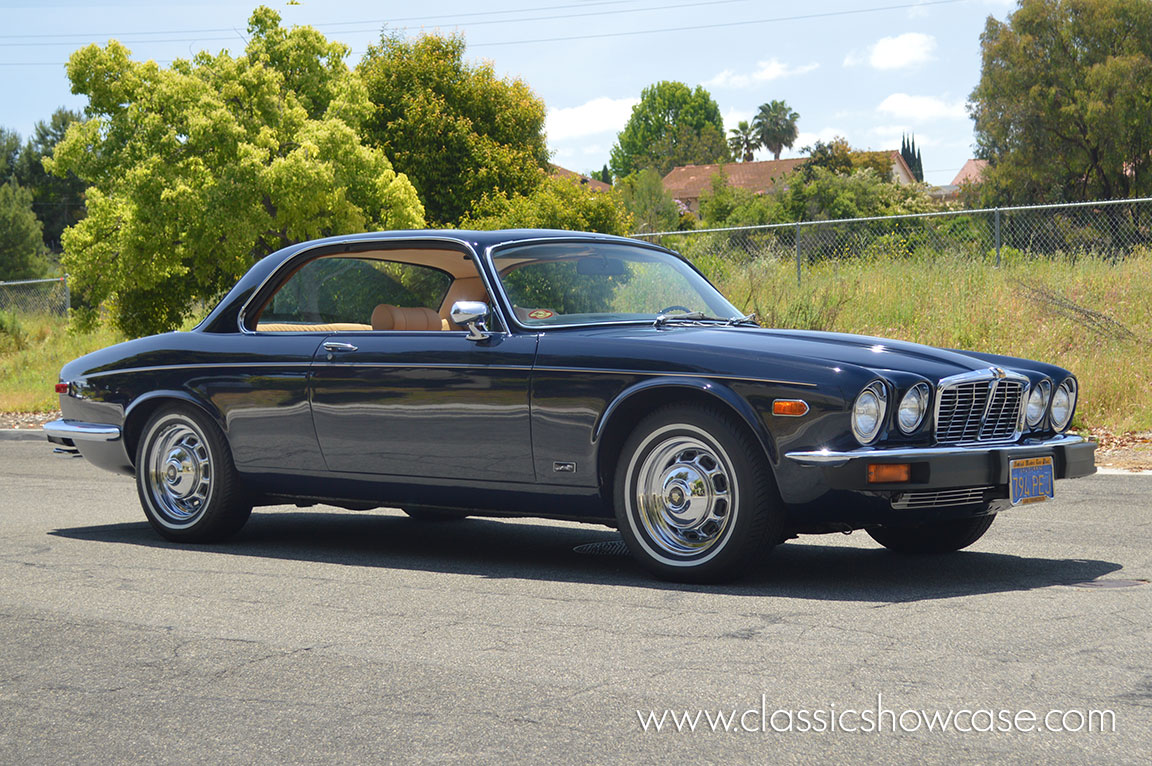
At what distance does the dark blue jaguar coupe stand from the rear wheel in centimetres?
1

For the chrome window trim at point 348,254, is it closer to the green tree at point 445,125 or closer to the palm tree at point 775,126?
the green tree at point 445,125

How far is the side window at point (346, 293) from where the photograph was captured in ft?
23.5

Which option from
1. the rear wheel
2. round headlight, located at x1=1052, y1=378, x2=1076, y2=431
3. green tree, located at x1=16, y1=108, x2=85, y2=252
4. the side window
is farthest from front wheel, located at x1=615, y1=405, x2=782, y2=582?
green tree, located at x1=16, y1=108, x2=85, y2=252

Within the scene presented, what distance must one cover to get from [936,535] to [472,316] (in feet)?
8.25

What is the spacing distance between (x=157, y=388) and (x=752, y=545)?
12.1 ft

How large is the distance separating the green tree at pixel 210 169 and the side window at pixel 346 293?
13798 millimetres

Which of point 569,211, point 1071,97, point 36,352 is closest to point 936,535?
point 569,211

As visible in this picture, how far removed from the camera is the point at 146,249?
21.4m

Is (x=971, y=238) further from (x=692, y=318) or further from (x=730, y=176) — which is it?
(x=730, y=176)

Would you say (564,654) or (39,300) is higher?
(39,300)

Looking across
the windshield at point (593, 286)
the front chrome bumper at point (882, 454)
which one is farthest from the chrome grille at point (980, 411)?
the windshield at point (593, 286)

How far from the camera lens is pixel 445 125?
32.4m

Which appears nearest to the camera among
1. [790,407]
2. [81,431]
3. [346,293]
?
[790,407]

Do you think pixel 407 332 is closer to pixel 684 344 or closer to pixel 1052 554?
pixel 684 344
